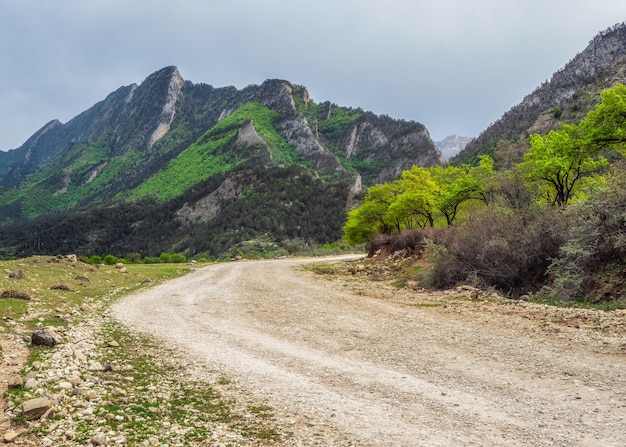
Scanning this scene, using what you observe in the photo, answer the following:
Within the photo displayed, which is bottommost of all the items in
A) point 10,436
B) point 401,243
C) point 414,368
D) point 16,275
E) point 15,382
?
point 414,368

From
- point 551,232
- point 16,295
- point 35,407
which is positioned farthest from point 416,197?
point 35,407

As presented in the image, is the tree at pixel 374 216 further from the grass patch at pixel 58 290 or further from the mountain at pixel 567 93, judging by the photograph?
the mountain at pixel 567 93

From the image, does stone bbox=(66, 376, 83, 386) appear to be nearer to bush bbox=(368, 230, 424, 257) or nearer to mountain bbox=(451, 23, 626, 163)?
bush bbox=(368, 230, 424, 257)

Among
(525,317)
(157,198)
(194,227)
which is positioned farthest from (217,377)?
(157,198)

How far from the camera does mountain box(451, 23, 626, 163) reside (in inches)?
3499

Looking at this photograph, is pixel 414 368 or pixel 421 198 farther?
pixel 421 198

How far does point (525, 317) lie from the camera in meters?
11.5

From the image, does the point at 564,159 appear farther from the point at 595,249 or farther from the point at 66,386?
the point at 66,386

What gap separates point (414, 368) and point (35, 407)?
665cm

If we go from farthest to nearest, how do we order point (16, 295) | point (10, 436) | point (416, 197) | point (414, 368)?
point (416, 197)
point (16, 295)
point (414, 368)
point (10, 436)

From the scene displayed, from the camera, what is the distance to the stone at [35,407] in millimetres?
5125

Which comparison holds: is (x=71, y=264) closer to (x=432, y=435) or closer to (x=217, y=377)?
(x=217, y=377)

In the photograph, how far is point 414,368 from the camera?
25.7 feet

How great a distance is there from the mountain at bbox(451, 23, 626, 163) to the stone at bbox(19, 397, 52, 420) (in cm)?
10112
